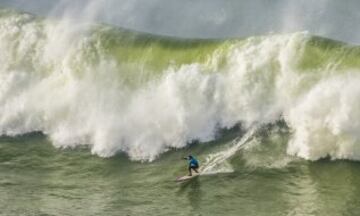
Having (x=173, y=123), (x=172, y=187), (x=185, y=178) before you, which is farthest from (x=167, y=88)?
(x=172, y=187)

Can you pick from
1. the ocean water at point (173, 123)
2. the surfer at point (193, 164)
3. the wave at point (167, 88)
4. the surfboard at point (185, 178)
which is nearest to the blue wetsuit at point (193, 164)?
the surfer at point (193, 164)

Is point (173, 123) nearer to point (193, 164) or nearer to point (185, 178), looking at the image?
point (193, 164)

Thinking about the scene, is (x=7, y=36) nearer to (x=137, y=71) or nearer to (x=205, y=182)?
(x=137, y=71)

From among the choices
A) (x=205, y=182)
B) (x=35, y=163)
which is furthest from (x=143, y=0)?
(x=205, y=182)

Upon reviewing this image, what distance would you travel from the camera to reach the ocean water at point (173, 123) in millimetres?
14961

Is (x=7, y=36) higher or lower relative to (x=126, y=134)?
higher

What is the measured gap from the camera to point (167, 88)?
748 inches

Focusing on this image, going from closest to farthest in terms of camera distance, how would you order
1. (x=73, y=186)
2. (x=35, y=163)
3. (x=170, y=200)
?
(x=170, y=200)
(x=73, y=186)
(x=35, y=163)

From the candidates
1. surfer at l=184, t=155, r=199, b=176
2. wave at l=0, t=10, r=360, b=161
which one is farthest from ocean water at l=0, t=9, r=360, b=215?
surfer at l=184, t=155, r=199, b=176

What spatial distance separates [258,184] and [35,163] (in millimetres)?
6932

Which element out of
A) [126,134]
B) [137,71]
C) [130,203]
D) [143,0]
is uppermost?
[143,0]

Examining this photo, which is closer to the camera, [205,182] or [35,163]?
[205,182]

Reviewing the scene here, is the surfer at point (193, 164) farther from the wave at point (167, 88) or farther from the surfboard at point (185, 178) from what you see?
the wave at point (167, 88)

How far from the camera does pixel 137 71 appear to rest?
20.2 meters
